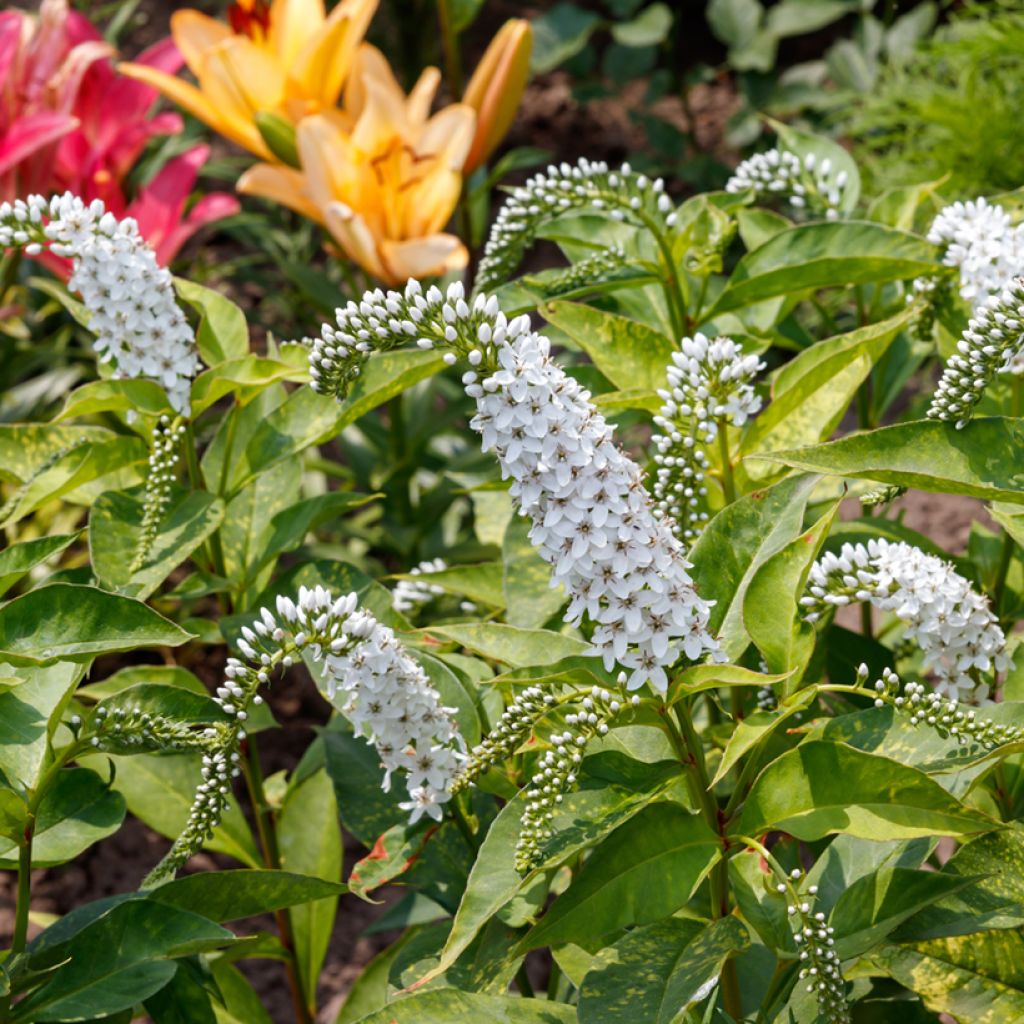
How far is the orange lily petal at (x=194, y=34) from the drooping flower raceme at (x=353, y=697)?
1846mm

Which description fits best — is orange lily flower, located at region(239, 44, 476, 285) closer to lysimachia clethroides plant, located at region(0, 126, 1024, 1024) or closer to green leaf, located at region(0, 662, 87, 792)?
lysimachia clethroides plant, located at region(0, 126, 1024, 1024)

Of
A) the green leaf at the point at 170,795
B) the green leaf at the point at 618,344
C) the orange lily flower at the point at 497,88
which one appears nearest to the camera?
the green leaf at the point at 618,344

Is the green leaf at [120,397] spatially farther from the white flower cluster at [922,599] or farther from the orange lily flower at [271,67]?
the orange lily flower at [271,67]

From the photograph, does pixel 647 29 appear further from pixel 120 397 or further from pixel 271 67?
pixel 120 397

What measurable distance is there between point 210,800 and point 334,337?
0.42 meters

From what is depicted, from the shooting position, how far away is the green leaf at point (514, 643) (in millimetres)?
1242

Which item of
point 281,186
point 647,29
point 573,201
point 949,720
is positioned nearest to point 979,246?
point 573,201

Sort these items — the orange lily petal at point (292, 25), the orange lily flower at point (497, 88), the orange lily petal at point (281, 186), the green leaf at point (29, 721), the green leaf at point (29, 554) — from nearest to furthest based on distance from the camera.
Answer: the green leaf at point (29, 721)
the green leaf at point (29, 554)
the orange lily petal at point (281, 186)
the orange lily petal at point (292, 25)
the orange lily flower at point (497, 88)

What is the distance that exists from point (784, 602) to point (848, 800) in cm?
18

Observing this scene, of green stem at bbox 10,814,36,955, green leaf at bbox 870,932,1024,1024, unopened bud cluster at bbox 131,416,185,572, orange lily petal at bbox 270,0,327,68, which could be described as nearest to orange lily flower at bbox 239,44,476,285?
orange lily petal at bbox 270,0,327,68

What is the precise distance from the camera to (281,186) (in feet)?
8.32

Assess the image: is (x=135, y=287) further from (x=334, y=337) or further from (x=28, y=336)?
(x=28, y=336)

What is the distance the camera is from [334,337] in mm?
1169

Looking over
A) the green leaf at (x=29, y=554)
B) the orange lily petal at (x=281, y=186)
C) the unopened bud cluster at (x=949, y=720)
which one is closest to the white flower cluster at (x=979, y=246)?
the unopened bud cluster at (x=949, y=720)
